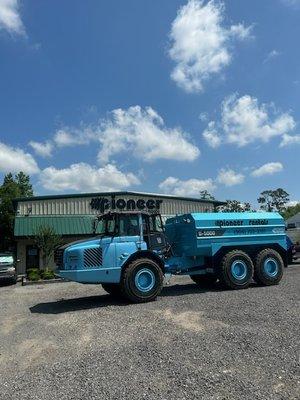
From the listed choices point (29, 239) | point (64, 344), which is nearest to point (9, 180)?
point (29, 239)

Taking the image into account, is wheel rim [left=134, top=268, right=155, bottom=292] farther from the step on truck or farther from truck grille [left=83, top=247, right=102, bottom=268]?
truck grille [left=83, top=247, right=102, bottom=268]

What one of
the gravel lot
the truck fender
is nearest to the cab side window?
the truck fender

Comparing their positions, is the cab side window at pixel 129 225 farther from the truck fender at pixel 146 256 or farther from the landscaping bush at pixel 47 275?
the landscaping bush at pixel 47 275

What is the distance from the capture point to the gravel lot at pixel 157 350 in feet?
20.5

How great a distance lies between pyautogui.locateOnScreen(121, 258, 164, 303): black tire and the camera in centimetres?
1269

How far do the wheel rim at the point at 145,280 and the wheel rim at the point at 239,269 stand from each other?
3195 mm

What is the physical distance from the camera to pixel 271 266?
15734 mm

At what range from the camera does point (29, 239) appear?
31.5 m

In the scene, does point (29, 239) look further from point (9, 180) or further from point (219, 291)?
point (9, 180)

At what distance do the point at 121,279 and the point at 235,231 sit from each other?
4775 millimetres

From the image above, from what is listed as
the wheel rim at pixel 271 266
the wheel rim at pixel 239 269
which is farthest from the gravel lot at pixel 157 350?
the wheel rim at pixel 271 266

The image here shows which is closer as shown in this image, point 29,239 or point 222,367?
point 222,367

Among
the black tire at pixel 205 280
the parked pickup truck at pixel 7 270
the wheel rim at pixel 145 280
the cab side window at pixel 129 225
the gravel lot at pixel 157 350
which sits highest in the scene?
the cab side window at pixel 129 225

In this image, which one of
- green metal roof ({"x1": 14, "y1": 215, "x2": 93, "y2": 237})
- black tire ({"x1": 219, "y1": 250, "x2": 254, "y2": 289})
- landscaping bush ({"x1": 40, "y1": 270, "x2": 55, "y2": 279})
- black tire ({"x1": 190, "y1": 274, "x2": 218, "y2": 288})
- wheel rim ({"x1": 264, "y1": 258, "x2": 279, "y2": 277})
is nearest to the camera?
black tire ({"x1": 219, "y1": 250, "x2": 254, "y2": 289})
